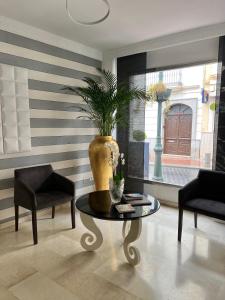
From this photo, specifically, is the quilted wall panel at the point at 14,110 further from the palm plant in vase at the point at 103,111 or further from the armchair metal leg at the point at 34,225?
the armchair metal leg at the point at 34,225

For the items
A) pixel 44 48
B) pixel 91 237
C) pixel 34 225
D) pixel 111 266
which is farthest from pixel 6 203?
pixel 44 48

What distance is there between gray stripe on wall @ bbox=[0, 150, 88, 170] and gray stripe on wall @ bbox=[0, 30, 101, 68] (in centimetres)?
148

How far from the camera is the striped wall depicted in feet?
9.66

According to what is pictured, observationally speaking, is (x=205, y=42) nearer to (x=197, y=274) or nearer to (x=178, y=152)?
(x=178, y=152)

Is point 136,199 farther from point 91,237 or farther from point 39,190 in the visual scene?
point 39,190

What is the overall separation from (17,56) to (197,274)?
3.19 metres

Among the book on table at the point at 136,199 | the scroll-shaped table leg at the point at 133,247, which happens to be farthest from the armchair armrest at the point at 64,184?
the scroll-shaped table leg at the point at 133,247

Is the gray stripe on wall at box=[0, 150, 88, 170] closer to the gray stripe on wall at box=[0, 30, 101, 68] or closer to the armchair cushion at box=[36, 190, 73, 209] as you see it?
the armchair cushion at box=[36, 190, 73, 209]

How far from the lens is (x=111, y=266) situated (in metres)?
2.17

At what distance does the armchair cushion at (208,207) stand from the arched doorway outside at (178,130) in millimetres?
1451

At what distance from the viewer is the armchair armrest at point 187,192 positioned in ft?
8.68

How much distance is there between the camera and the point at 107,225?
3.05m

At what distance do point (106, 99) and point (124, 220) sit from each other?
1973 millimetres

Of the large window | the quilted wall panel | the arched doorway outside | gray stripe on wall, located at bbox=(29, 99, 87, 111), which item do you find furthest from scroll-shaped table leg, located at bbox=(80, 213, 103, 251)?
the arched doorway outside
